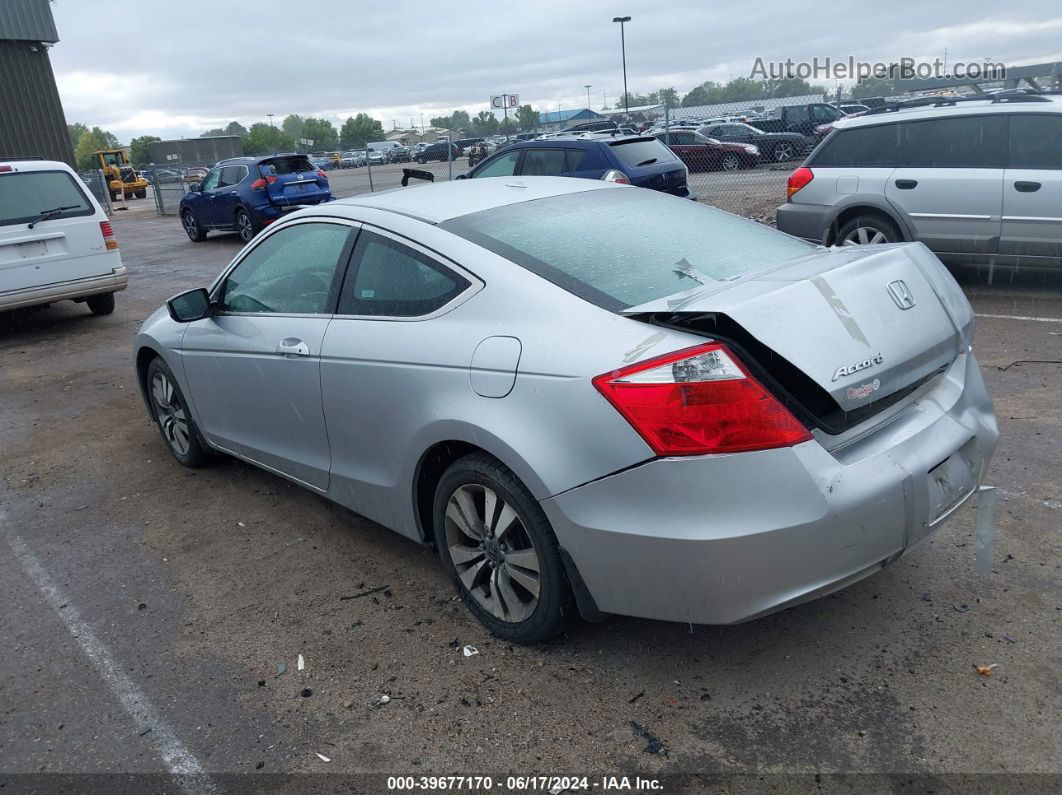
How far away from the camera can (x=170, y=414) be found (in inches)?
207

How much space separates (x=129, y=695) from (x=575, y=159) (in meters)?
10.2

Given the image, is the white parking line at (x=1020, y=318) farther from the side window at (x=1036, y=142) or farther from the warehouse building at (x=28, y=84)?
the warehouse building at (x=28, y=84)

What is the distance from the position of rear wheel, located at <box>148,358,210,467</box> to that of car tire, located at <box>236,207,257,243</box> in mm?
12873

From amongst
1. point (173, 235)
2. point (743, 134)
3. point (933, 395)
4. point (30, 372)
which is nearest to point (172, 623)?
point (933, 395)

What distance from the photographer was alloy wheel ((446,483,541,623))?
3000 millimetres

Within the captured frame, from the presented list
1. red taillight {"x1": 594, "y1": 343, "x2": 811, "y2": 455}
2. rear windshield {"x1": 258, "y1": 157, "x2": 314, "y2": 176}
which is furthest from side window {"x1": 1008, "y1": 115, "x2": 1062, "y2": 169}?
rear windshield {"x1": 258, "y1": 157, "x2": 314, "y2": 176}

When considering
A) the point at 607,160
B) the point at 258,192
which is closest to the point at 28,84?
the point at 258,192

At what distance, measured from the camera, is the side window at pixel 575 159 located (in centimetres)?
1213

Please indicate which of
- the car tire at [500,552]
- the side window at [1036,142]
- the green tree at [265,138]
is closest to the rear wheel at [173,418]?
the car tire at [500,552]

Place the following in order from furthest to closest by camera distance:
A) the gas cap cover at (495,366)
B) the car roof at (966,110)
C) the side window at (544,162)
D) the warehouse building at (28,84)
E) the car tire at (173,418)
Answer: the warehouse building at (28,84) < the side window at (544,162) < the car roof at (966,110) < the car tire at (173,418) < the gas cap cover at (495,366)

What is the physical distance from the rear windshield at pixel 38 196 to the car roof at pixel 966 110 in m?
7.93

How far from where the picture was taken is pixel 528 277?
9.95ft

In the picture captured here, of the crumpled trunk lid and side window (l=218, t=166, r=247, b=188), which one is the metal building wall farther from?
the crumpled trunk lid

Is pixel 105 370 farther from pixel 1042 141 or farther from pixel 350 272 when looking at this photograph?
pixel 1042 141
